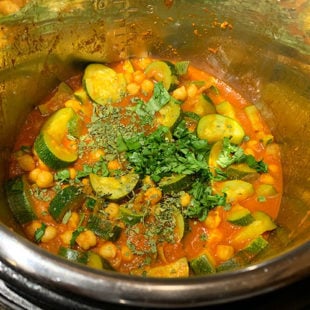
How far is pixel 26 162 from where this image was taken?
120 inches

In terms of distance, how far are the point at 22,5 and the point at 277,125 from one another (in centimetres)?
198

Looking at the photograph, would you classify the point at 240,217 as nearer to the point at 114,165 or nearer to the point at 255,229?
the point at 255,229

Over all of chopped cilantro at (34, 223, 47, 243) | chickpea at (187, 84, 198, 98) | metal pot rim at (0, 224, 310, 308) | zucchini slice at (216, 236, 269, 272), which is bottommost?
zucchini slice at (216, 236, 269, 272)

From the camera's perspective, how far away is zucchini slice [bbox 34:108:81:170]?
296 cm

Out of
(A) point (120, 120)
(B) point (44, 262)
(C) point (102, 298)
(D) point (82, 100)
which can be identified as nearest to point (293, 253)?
(C) point (102, 298)

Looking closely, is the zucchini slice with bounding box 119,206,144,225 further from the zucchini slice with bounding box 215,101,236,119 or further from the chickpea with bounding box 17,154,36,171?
the zucchini slice with bounding box 215,101,236,119

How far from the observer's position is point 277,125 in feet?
11.4

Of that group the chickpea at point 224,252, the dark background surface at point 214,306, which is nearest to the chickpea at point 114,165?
the chickpea at point 224,252

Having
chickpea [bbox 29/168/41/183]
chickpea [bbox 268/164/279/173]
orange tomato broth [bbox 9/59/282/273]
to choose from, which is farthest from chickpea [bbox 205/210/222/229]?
chickpea [bbox 29/168/41/183]

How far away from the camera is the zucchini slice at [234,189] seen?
301 cm

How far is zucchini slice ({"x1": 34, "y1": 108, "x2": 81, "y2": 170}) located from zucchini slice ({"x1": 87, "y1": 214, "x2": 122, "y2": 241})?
441 mm

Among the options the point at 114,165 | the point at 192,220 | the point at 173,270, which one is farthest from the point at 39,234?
the point at 192,220

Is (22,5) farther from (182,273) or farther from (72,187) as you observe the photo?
(182,273)

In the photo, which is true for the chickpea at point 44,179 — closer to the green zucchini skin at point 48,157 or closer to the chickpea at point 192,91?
the green zucchini skin at point 48,157
